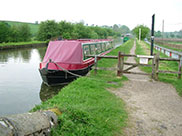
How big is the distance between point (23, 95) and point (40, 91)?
924 mm

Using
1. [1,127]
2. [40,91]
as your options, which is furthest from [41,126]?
[40,91]

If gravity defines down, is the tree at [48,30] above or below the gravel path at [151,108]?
above

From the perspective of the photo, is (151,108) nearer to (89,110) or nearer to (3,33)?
(89,110)

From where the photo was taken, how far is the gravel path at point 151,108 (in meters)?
4.11

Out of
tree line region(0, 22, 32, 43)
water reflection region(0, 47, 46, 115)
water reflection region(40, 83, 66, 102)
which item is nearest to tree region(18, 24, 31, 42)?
tree line region(0, 22, 32, 43)

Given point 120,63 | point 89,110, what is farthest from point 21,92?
point 89,110

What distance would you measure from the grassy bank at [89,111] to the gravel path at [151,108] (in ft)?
1.00

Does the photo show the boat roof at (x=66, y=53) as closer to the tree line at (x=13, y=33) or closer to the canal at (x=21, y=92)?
the canal at (x=21, y=92)

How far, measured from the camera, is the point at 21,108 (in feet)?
25.4

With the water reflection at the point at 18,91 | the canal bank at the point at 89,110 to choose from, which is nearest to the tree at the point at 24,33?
the water reflection at the point at 18,91

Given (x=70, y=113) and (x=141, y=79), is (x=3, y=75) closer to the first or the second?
(x=141, y=79)

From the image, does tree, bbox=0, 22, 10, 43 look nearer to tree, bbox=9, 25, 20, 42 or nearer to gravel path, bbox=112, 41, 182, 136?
tree, bbox=9, 25, 20, 42

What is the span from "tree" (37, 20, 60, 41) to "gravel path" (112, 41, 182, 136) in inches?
1849

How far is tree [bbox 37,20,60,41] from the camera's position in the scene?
171 feet
